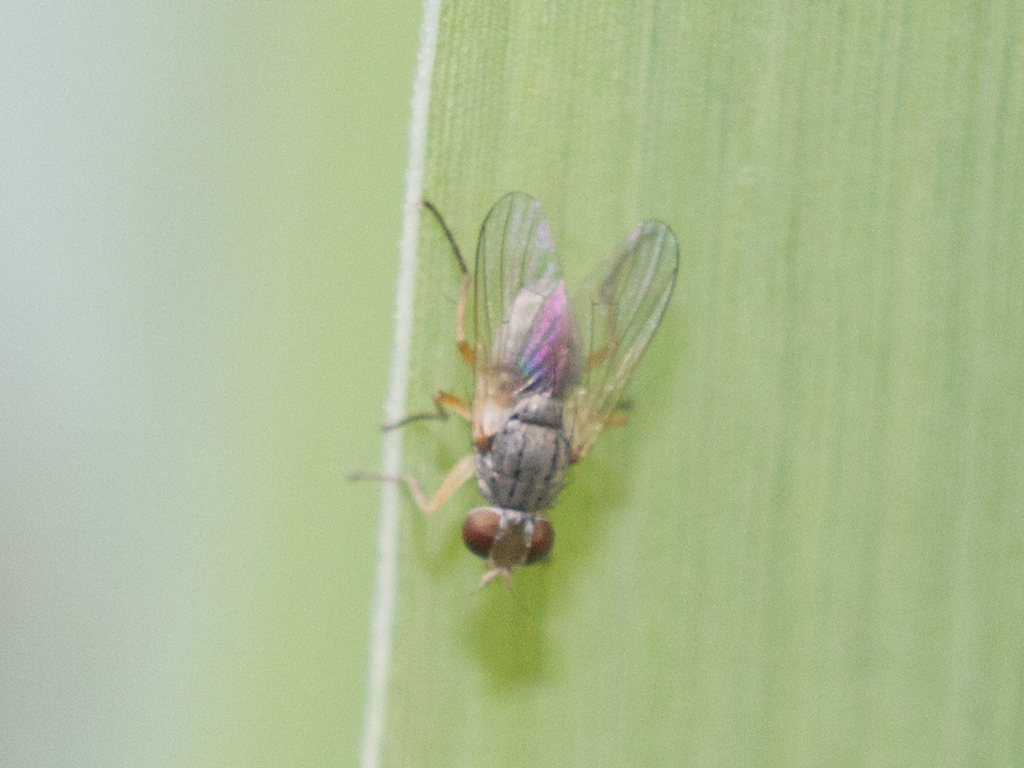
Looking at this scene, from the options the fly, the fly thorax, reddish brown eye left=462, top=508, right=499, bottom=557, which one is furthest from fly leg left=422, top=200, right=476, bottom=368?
reddish brown eye left=462, top=508, right=499, bottom=557

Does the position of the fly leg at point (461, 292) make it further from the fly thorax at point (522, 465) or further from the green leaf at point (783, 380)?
the fly thorax at point (522, 465)

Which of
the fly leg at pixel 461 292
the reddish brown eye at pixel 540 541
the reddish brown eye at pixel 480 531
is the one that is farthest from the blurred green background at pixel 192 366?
the reddish brown eye at pixel 540 541

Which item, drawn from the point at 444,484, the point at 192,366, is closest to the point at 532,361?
the point at 444,484

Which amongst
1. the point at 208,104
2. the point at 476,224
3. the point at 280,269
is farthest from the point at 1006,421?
the point at 208,104

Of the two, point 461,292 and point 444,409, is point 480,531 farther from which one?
point 461,292

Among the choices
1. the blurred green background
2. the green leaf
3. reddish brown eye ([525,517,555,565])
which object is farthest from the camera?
the blurred green background

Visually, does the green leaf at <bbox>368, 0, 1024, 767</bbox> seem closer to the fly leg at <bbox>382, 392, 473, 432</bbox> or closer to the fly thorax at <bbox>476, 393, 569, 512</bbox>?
the fly leg at <bbox>382, 392, 473, 432</bbox>

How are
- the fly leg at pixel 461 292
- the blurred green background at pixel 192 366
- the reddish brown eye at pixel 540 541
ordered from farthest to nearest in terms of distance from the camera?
the blurred green background at pixel 192 366, the reddish brown eye at pixel 540 541, the fly leg at pixel 461 292
